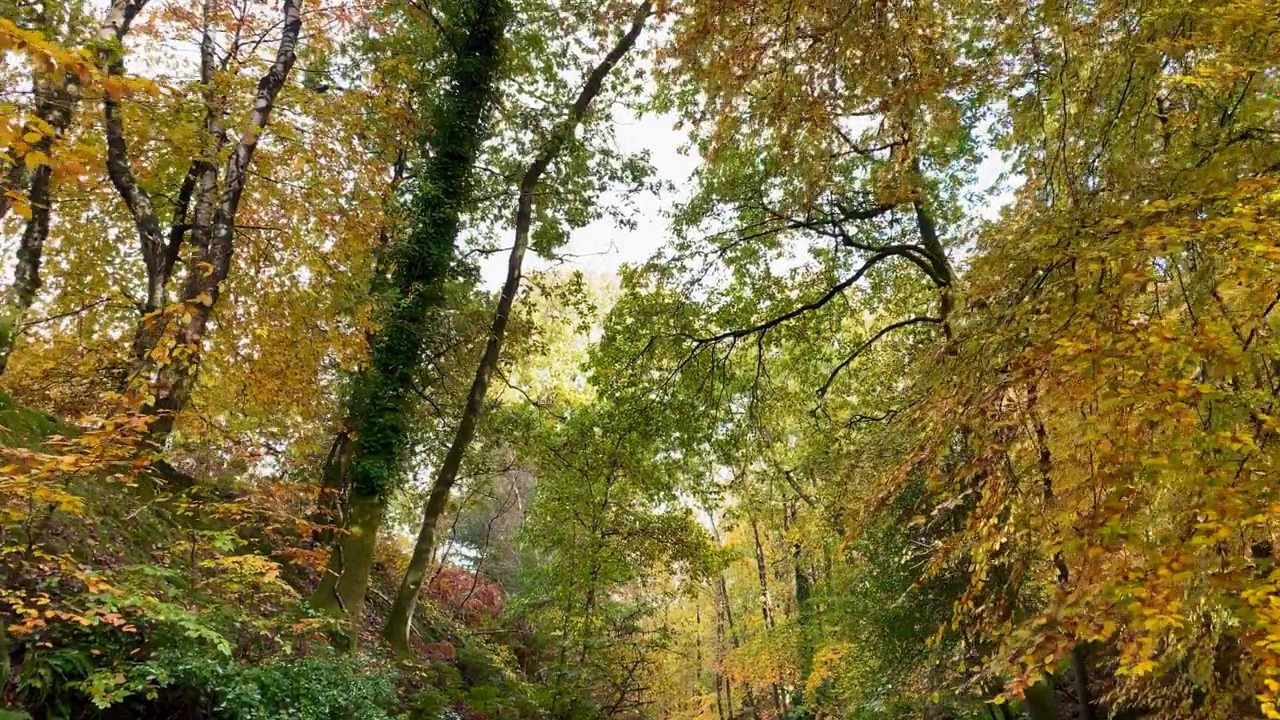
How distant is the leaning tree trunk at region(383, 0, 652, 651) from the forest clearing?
0.27ft

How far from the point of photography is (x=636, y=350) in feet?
29.9

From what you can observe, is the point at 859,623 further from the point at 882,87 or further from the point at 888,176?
the point at 882,87

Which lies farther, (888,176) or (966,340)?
(888,176)

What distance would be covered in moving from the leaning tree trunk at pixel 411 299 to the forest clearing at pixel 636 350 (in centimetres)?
5

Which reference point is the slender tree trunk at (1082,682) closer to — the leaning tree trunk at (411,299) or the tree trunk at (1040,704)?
the tree trunk at (1040,704)

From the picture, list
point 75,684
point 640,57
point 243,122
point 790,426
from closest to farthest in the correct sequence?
1. point 75,684
2. point 243,122
3. point 640,57
4. point 790,426

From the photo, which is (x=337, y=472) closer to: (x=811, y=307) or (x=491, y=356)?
(x=491, y=356)

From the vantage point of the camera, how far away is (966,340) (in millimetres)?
3295

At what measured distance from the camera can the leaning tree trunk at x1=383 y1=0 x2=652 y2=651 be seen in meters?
8.01

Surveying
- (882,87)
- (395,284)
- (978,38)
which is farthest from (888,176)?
(395,284)

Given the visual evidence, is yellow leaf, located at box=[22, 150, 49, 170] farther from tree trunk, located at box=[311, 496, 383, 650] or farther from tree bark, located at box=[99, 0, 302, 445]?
tree trunk, located at box=[311, 496, 383, 650]

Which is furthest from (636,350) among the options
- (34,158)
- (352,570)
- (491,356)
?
(34,158)

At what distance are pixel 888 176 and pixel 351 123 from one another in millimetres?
6373

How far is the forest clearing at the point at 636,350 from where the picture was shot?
2709mm
